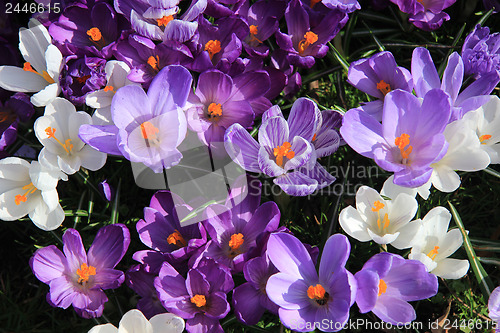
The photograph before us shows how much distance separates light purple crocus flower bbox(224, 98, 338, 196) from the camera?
134 centimetres

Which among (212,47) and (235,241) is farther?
(212,47)

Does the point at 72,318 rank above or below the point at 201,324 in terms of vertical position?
below

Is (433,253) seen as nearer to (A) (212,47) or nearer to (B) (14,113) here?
(A) (212,47)

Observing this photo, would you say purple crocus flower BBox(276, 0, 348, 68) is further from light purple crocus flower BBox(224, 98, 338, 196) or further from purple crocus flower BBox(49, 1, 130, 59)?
purple crocus flower BBox(49, 1, 130, 59)

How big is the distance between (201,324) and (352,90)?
1.05 meters

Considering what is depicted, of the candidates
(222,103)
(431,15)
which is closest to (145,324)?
(222,103)

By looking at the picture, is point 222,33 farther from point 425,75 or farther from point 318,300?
point 318,300

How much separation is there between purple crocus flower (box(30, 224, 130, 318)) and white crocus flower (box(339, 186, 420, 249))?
0.64 m

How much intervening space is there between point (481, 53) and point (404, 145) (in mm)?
428

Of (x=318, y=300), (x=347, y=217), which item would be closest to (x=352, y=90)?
(x=347, y=217)

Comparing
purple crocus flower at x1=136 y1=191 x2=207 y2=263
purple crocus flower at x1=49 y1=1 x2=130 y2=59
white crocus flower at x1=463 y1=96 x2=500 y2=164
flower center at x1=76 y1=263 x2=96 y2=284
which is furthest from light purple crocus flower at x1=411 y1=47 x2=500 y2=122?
flower center at x1=76 y1=263 x2=96 y2=284

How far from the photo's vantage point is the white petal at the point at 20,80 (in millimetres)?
1578

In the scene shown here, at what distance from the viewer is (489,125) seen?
143 centimetres

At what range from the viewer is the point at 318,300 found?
1.31 metres
